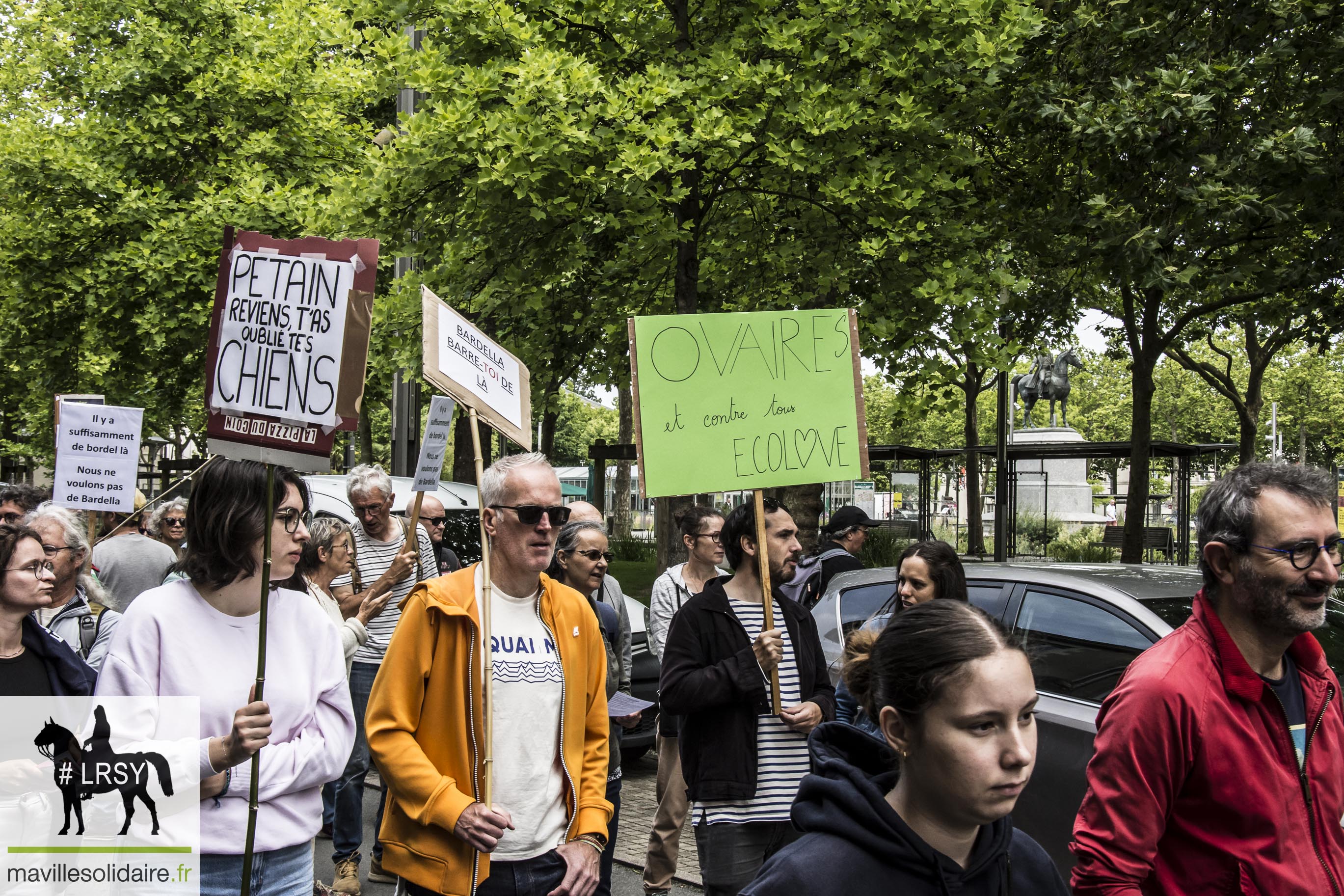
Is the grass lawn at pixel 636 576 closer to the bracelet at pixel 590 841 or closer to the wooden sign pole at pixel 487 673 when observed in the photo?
the bracelet at pixel 590 841

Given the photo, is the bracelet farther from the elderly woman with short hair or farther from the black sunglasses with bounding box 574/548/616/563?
the elderly woman with short hair

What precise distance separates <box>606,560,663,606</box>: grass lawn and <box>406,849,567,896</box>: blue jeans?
35.9 feet

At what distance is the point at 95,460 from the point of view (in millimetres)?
8023

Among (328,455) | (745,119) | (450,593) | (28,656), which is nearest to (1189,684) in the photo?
(450,593)

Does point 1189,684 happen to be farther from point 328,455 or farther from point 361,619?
point 361,619

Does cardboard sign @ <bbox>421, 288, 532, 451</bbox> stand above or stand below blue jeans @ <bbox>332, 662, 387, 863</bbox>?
above

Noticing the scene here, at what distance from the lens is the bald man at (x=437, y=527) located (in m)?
7.64

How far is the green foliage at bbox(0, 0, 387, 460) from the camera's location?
60.5 ft

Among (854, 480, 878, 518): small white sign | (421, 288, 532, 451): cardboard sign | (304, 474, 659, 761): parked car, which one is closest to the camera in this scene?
(421, 288, 532, 451): cardboard sign

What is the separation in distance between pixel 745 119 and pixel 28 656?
27.8 ft

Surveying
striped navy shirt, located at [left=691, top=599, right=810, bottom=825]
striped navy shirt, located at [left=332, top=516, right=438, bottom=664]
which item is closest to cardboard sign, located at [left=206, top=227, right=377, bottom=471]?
striped navy shirt, located at [left=691, top=599, right=810, bottom=825]

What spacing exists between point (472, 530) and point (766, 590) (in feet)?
21.4

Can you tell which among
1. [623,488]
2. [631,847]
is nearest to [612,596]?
[631,847]

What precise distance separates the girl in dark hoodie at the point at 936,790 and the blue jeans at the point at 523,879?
4.68ft
